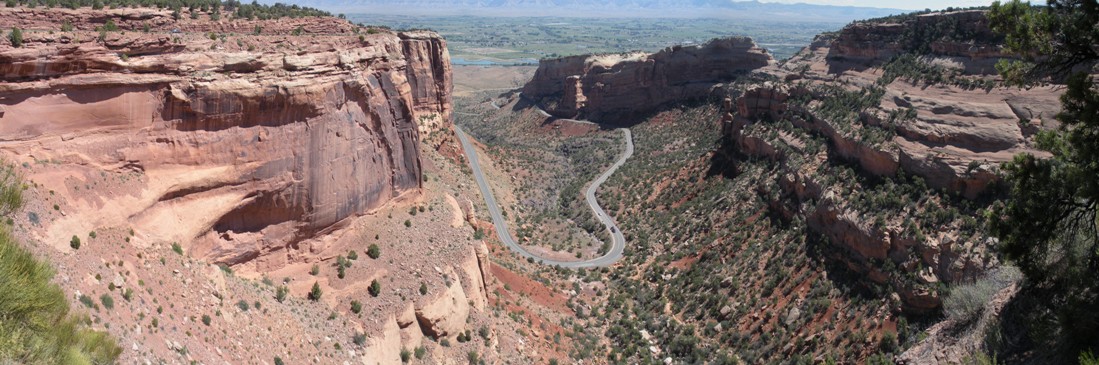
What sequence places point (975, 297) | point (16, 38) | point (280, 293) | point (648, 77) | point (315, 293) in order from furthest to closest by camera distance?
point (648, 77)
point (315, 293)
point (280, 293)
point (16, 38)
point (975, 297)

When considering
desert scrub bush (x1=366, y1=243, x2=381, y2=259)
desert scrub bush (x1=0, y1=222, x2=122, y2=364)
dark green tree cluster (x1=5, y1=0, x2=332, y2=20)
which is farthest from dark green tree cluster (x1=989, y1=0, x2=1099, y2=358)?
dark green tree cluster (x1=5, y1=0, x2=332, y2=20)

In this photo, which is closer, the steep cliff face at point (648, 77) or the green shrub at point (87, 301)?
the green shrub at point (87, 301)

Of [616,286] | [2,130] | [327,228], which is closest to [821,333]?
[616,286]

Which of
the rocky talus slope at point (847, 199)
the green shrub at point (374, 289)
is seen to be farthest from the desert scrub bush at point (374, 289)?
the rocky talus slope at point (847, 199)

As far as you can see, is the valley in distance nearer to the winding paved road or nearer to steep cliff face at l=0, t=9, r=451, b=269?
steep cliff face at l=0, t=9, r=451, b=269

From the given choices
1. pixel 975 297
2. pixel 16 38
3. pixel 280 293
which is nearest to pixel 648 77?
pixel 280 293

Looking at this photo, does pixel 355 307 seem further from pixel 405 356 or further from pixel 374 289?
pixel 405 356

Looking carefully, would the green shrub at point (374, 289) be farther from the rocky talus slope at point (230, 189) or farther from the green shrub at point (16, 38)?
the green shrub at point (16, 38)
